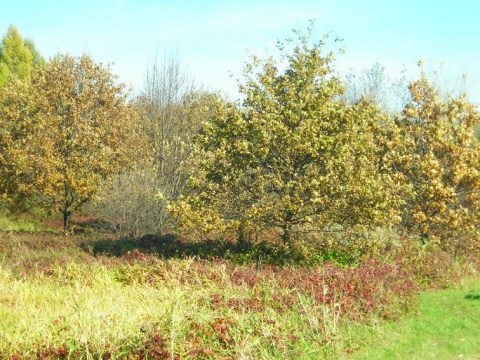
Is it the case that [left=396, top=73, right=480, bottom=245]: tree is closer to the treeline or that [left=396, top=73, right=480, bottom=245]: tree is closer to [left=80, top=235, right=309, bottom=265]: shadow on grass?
the treeline

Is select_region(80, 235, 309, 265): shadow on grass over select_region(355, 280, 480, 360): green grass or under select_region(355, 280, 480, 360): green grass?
over

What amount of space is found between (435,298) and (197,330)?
6950 mm

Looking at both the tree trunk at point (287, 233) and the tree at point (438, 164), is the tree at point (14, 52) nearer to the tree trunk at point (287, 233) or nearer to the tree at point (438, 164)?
the tree at point (438, 164)

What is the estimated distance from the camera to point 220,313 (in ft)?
30.9

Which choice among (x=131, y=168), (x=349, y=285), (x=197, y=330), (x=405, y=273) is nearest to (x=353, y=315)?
(x=349, y=285)

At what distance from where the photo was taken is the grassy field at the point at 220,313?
7883mm

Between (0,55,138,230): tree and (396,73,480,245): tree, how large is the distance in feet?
38.1

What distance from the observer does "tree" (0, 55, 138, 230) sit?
21.5 m

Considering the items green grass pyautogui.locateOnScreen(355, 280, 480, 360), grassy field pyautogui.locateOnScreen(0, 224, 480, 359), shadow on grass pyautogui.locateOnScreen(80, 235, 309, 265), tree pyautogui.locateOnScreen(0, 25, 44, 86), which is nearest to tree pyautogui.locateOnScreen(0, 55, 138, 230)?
shadow on grass pyautogui.locateOnScreen(80, 235, 309, 265)

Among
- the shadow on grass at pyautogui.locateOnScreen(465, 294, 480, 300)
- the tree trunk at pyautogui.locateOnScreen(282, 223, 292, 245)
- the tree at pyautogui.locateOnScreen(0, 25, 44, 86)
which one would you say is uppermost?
the tree at pyautogui.locateOnScreen(0, 25, 44, 86)

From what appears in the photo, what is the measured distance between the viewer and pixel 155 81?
28328 mm

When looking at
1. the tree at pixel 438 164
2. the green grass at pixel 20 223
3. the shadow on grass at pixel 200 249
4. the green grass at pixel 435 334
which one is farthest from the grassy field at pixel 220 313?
the green grass at pixel 20 223

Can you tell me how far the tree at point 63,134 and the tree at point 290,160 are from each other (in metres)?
7.97

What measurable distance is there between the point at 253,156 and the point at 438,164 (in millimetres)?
6901
